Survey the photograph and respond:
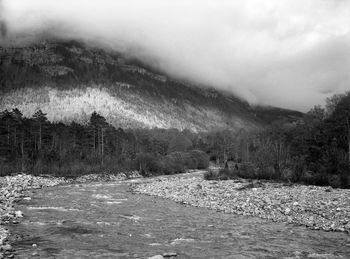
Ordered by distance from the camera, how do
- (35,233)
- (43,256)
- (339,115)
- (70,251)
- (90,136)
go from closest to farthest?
1. (43,256)
2. (70,251)
3. (35,233)
4. (339,115)
5. (90,136)

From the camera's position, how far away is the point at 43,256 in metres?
14.2

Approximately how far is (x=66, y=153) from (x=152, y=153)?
72.7 feet

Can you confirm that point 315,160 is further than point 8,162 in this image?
No

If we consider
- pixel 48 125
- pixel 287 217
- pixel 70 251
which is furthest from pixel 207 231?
pixel 48 125

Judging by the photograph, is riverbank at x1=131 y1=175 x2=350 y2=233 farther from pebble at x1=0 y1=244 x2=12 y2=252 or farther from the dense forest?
pebble at x1=0 y1=244 x2=12 y2=252

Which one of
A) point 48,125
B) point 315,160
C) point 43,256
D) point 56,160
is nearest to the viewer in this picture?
point 43,256

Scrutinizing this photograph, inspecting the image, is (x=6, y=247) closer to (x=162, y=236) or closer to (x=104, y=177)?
(x=162, y=236)

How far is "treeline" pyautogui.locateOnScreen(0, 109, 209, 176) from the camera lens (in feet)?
251

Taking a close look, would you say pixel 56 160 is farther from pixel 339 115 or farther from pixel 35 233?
pixel 35 233

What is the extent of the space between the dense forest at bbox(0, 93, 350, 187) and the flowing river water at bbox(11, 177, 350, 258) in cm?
1971

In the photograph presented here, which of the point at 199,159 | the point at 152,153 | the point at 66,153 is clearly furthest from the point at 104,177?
the point at 199,159

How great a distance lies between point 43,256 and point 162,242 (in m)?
5.30

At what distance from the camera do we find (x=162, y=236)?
725 inches

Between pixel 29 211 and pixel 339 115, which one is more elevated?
pixel 339 115
